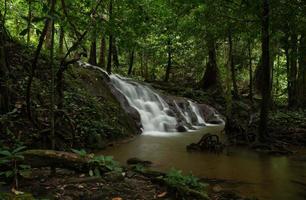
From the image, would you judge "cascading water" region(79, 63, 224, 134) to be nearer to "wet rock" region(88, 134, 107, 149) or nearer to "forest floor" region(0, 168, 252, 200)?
"wet rock" region(88, 134, 107, 149)

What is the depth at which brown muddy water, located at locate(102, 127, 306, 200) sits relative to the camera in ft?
22.1

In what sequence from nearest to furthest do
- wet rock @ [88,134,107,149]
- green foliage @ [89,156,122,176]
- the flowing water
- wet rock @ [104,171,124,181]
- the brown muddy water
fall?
1. wet rock @ [104,171,124,181]
2. green foliage @ [89,156,122,176]
3. the brown muddy water
4. the flowing water
5. wet rock @ [88,134,107,149]

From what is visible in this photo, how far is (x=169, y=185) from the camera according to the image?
5090 mm

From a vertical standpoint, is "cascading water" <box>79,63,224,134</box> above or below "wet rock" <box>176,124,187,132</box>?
above

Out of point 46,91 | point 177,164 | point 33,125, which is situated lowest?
point 177,164

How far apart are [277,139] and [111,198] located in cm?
851

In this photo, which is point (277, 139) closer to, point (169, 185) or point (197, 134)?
point (197, 134)

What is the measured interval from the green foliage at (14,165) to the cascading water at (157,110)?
373 inches

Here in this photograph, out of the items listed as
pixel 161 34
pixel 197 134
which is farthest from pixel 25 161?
pixel 161 34

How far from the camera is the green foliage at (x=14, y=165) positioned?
4.80 m

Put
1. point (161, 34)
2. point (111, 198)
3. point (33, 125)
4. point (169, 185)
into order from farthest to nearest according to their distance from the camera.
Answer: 1. point (161, 34)
2. point (33, 125)
3. point (169, 185)
4. point (111, 198)

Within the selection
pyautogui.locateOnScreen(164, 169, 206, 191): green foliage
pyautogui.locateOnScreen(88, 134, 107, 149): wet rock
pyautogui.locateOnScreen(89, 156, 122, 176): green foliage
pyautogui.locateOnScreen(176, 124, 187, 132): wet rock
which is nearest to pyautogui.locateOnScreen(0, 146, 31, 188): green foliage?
pyautogui.locateOnScreen(89, 156, 122, 176): green foliage

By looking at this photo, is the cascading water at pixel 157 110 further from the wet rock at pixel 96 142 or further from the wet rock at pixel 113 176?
the wet rock at pixel 113 176

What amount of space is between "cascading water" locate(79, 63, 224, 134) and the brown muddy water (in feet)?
9.42
